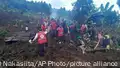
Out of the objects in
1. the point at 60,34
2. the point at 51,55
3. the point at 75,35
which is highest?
the point at 60,34

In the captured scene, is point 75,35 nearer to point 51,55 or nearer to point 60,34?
point 60,34

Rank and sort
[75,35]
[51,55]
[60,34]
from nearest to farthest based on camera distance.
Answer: [51,55], [60,34], [75,35]

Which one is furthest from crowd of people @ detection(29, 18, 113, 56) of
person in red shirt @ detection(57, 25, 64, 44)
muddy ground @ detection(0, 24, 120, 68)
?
muddy ground @ detection(0, 24, 120, 68)

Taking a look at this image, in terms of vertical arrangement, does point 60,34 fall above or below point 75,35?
above

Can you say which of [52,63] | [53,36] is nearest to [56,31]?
[53,36]

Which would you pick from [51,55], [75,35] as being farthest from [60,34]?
[51,55]

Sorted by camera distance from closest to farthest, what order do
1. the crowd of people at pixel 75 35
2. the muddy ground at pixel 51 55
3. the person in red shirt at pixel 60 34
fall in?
the muddy ground at pixel 51 55 → the crowd of people at pixel 75 35 → the person in red shirt at pixel 60 34

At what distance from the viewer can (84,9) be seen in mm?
29594

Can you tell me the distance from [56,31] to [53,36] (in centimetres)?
44

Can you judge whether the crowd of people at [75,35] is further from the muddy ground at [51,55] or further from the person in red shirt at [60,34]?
the muddy ground at [51,55]

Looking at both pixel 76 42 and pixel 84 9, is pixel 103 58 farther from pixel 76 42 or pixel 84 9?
pixel 84 9

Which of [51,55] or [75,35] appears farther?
[75,35]

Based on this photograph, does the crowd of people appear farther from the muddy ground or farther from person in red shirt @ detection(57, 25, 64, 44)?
the muddy ground

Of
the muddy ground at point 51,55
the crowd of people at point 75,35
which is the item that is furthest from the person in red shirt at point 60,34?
the muddy ground at point 51,55
